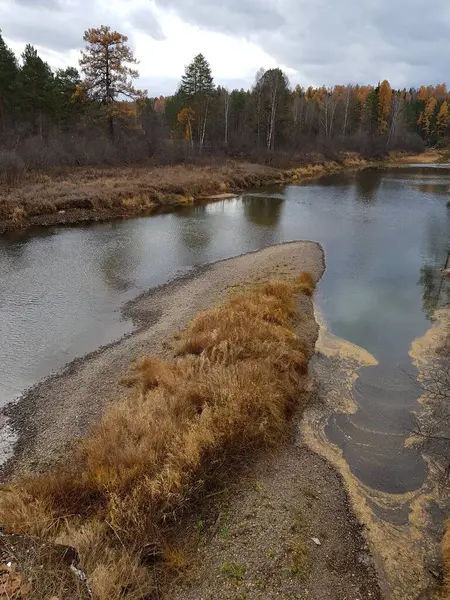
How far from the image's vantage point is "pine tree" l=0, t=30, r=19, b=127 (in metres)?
41.2

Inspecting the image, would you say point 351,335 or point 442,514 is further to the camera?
point 351,335

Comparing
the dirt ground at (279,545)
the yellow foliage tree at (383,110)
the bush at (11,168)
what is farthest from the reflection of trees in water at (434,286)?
the yellow foliage tree at (383,110)

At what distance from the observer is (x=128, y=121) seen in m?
45.8

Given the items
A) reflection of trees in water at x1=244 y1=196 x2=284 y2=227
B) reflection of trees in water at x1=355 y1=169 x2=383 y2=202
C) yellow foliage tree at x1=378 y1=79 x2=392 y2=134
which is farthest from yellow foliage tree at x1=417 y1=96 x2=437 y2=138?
reflection of trees in water at x1=244 y1=196 x2=284 y2=227

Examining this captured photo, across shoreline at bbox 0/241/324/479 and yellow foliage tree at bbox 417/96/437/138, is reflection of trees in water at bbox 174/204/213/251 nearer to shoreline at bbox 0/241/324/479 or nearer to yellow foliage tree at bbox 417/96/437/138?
shoreline at bbox 0/241/324/479

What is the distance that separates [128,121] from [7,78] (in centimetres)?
1231

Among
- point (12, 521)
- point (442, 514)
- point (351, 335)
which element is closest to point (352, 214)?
point (351, 335)

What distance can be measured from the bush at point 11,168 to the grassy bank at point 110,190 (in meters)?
0.62

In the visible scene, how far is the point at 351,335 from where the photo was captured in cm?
1249

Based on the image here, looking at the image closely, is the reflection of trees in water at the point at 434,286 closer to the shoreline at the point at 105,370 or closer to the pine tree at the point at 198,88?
the shoreline at the point at 105,370

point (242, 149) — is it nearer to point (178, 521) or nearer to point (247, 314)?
point (247, 314)

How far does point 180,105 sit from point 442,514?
56969mm

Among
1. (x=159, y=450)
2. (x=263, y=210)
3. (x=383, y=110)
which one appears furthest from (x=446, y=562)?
(x=383, y=110)

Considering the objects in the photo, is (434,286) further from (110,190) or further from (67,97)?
(67,97)
